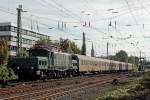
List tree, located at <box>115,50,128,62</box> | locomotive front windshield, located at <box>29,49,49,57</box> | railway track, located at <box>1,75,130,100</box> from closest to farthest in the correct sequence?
railway track, located at <box>1,75,130,100</box> < locomotive front windshield, located at <box>29,49,49,57</box> < tree, located at <box>115,50,128,62</box>

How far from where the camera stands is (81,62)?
51.9 metres

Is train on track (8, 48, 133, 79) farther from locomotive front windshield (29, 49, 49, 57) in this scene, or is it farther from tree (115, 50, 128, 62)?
tree (115, 50, 128, 62)

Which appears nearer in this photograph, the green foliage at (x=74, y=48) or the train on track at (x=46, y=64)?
the train on track at (x=46, y=64)

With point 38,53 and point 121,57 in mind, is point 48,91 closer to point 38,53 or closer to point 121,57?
point 38,53

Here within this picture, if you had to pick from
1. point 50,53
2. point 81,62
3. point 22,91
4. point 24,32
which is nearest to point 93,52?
point 24,32

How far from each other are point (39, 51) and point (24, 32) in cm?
8306

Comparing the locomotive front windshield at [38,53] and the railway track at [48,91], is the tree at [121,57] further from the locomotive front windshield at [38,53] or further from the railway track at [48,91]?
the railway track at [48,91]

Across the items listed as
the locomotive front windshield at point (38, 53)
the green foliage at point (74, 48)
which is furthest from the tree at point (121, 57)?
the locomotive front windshield at point (38, 53)

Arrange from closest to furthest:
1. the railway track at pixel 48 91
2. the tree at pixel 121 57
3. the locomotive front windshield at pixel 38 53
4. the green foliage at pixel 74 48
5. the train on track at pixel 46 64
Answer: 1. the railway track at pixel 48 91
2. the train on track at pixel 46 64
3. the locomotive front windshield at pixel 38 53
4. the green foliage at pixel 74 48
5. the tree at pixel 121 57

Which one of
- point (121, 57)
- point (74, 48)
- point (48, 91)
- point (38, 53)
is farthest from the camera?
point (121, 57)

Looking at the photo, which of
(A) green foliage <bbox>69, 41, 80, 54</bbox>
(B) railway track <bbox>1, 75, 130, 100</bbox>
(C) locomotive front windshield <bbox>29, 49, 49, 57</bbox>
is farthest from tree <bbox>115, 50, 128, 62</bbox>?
(B) railway track <bbox>1, 75, 130, 100</bbox>

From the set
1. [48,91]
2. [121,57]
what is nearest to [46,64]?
[48,91]

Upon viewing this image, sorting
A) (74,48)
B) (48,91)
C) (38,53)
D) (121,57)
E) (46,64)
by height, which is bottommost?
(48,91)

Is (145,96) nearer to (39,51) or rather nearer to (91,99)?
(91,99)
